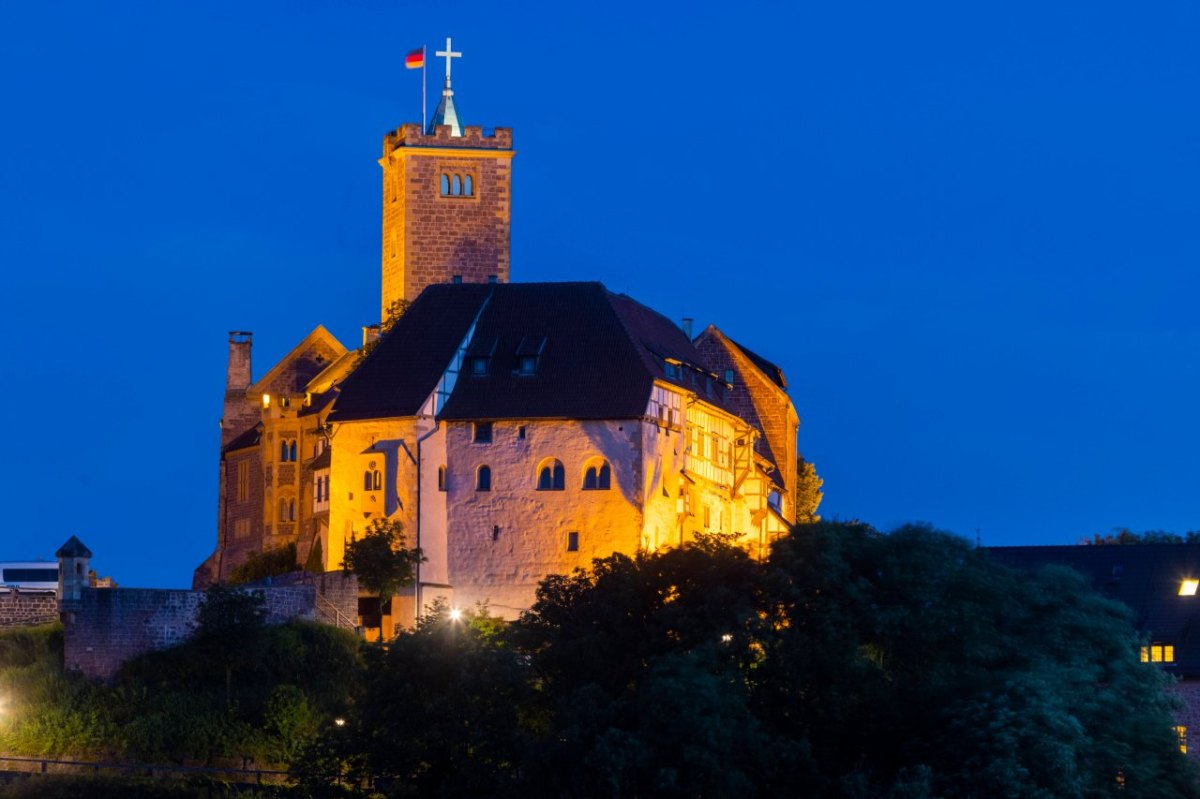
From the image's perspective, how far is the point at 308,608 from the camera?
83.8m

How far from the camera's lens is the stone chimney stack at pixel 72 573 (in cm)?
7925

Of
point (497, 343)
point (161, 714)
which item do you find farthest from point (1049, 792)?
point (497, 343)

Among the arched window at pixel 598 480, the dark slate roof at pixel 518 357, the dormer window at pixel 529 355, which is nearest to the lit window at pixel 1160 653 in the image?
the dark slate roof at pixel 518 357

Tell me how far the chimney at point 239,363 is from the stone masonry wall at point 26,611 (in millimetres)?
22425

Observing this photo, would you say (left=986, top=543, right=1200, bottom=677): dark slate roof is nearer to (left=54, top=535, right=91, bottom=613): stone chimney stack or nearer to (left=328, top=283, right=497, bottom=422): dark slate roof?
(left=328, top=283, right=497, bottom=422): dark slate roof

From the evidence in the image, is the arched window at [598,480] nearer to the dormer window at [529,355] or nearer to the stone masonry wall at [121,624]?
the dormer window at [529,355]

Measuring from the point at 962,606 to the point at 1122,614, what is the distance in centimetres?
787

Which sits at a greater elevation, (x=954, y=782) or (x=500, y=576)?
(x=500, y=576)

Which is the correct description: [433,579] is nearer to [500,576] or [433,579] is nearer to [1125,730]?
[500,576]

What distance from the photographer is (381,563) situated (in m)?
86.1

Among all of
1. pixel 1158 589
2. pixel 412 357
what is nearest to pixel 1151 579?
pixel 1158 589

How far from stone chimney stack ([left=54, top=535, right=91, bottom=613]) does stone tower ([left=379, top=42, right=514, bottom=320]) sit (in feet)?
73.4

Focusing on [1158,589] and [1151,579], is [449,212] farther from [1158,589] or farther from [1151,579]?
[1158,589]

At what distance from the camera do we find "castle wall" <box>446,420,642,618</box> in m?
87.6
